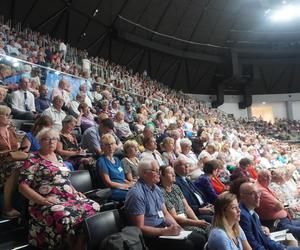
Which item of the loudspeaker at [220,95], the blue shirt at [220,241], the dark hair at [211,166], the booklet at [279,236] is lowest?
the booklet at [279,236]

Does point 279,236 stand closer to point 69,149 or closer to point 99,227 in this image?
point 99,227

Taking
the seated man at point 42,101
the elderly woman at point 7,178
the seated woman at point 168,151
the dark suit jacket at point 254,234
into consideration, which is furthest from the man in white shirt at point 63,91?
the dark suit jacket at point 254,234

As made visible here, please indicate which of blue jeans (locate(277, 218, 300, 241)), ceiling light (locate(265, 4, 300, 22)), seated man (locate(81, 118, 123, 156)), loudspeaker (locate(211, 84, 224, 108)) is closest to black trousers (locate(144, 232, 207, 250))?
blue jeans (locate(277, 218, 300, 241))

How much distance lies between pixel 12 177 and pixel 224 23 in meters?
17.7

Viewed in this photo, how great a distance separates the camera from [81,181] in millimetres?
3285

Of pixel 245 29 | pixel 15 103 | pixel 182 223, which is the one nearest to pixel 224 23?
pixel 245 29

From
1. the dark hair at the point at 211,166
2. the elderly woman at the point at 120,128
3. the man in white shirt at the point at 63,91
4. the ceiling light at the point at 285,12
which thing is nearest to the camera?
the dark hair at the point at 211,166

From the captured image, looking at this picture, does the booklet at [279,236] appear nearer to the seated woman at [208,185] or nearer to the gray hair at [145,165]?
the seated woman at [208,185]

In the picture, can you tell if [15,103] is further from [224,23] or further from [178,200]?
[224,23]

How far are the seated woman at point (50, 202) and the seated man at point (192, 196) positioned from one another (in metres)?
1.48

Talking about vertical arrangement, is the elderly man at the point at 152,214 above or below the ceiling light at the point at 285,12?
below

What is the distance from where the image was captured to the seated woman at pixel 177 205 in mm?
3133

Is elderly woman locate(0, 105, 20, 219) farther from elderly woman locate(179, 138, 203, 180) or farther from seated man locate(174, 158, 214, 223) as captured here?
elderly woman locate(179, 138, 203, 180)

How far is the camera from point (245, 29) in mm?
19797
